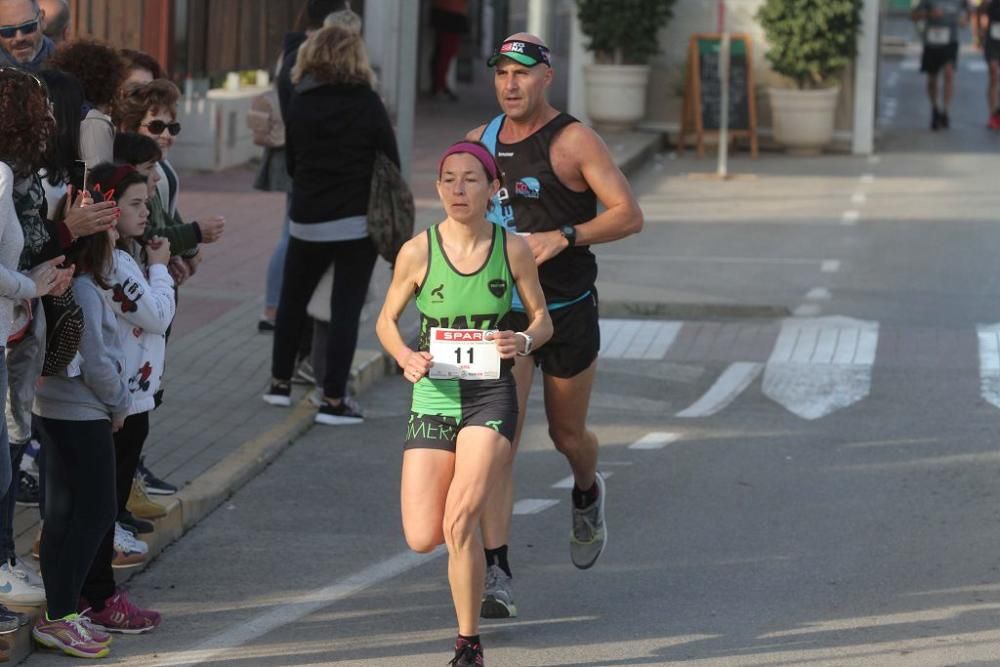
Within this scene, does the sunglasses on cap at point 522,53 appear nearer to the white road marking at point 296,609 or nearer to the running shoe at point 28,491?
the white road marking at point 296,609

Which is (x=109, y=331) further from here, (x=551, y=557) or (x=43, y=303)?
(x=551, y=557)

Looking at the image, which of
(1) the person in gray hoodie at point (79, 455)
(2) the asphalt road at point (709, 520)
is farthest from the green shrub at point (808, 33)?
(1) the person in gray hoodie at point (79, 455)

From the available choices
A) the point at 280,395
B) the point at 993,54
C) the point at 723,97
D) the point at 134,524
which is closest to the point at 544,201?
the point at 134,524

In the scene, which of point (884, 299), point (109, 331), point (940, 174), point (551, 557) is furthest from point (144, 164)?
point (940, 174)

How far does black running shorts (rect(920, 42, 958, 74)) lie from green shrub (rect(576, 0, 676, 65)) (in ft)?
15.9

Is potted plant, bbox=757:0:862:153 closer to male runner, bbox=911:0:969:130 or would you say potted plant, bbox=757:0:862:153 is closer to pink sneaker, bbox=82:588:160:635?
male runner, bbox=911:0:969:130

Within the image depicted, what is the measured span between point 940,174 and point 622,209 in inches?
628

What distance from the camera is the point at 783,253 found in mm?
15734

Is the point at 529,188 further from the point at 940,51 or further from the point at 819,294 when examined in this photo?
the point at 940,51

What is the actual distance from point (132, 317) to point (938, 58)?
22.6 metres

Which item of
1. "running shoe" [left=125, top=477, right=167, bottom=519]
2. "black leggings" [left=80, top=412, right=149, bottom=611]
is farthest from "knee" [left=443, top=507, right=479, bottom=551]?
"running shoe" [left=125, top=477, right=167, bottom=519]

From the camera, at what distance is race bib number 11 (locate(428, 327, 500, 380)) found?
5633 mm

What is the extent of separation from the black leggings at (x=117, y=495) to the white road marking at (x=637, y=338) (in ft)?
17.6

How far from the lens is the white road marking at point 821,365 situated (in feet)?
33.5
